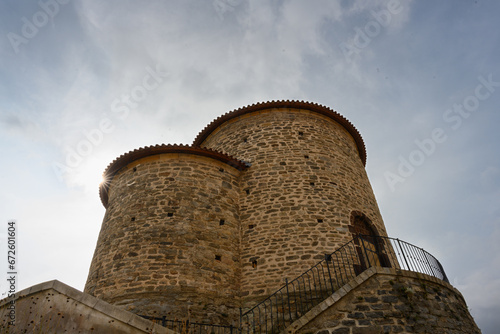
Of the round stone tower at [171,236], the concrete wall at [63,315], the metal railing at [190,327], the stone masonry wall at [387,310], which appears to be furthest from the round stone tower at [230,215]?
the stone masonry wall at [387,310]

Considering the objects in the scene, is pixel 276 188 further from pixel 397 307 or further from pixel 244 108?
pixel 397 307

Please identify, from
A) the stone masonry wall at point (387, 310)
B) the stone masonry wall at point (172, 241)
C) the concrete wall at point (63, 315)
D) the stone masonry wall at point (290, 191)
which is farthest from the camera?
the stone masonry wall at point (290, 191)

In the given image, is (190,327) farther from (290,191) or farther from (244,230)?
(290,191)

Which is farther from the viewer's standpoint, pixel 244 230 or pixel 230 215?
pixel 230 215

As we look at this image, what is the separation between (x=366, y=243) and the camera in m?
9.79

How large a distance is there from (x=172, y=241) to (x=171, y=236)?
16cm

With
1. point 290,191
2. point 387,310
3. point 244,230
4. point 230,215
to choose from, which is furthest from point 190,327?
point 290,191

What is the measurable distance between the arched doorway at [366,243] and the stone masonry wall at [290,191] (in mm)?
254

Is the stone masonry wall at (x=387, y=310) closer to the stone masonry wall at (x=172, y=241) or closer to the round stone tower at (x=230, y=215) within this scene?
the round stone tower at (x=230, y=215)

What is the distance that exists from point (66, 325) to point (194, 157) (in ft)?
20.5

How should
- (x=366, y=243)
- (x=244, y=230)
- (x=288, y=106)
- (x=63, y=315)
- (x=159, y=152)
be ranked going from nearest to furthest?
(x=63, y=315)
(x=244, y=230)
(x=366, y=243)
(x=159, y=152)
(x=288, y=106)

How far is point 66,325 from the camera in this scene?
5.05 m

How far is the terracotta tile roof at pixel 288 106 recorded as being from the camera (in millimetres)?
12438

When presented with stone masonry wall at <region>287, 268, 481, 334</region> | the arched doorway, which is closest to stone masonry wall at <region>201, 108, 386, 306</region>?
the arched doorway
